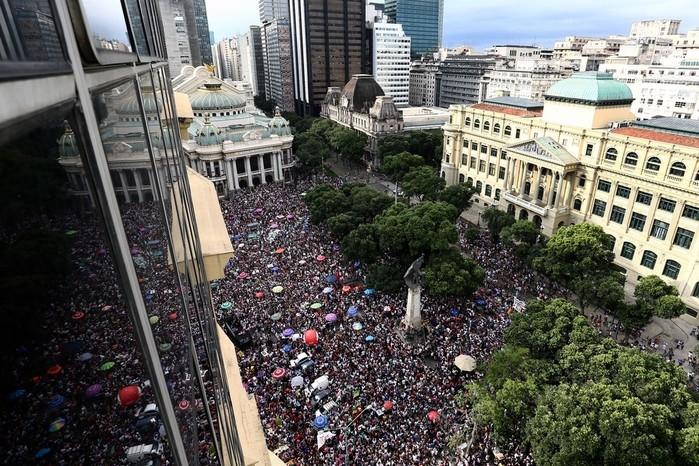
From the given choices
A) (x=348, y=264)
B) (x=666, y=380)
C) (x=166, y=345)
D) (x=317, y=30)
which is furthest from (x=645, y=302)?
(x=317, y=30)

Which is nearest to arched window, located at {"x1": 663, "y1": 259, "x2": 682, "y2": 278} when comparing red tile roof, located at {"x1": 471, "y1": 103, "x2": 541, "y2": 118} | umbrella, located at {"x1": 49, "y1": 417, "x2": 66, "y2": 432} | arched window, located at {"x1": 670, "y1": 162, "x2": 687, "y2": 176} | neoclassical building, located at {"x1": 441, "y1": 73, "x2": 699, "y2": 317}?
neoclassical building, located at {"x1": 441, "y1": 73, "x2": 699, "y2": 317}

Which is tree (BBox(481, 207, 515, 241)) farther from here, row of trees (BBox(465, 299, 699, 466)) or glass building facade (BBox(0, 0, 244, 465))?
glass building facade (BBox(0, 0, 244, 465))

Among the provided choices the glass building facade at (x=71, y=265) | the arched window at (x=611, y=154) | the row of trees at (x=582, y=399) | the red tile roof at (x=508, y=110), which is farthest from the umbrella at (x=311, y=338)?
the red tile roof at (x=508, y=110)

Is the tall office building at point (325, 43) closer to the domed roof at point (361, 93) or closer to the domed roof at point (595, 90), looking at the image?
the domed roof at point (361, 93)

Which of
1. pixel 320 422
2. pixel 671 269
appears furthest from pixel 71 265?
pixel 671 269

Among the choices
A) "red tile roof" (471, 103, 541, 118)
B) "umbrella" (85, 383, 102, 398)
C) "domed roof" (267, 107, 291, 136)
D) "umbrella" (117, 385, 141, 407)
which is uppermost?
"umbrella" (85, 383, 102, 398)
